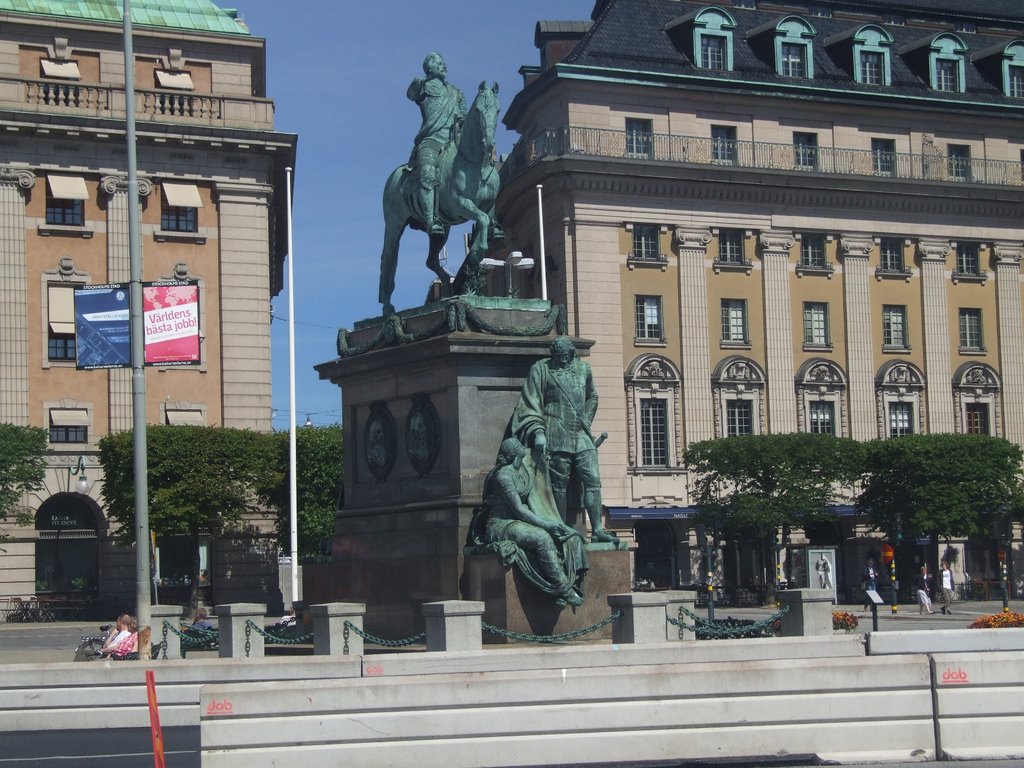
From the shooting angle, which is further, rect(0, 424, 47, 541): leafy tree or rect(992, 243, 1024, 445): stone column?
rect(992, 243, 1024, 445): stone column

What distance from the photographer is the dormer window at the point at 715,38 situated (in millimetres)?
67062

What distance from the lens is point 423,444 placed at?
2148 cm

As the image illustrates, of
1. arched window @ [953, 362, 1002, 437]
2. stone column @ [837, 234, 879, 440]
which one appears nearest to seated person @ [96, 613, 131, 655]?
stone column @ [837, 234, 879, 440]

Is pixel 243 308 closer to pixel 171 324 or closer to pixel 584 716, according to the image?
pixel 171 324

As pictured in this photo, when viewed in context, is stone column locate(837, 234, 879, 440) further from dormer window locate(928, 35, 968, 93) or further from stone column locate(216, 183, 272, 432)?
stone column locate(216, 183, 272, 432)

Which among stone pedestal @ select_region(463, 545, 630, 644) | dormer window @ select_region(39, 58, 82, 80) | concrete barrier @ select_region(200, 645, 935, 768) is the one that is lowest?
concrete barrier @ select_region(200, 645, 935, 768)

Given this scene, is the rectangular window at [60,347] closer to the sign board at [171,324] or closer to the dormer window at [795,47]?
the dormer window at [795,47]

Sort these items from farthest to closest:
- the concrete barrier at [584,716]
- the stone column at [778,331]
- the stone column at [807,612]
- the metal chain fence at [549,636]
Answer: the stone column at [778,331], the stone column at [807,612], the metal chain fence at [549,636], the concrete barrier at [584,716]

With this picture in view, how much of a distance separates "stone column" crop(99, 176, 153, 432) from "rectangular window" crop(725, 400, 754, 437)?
23.0 meters

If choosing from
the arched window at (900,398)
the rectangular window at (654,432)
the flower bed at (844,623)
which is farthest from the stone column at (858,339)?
the flower bed at (844,623)

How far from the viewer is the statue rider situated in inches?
913

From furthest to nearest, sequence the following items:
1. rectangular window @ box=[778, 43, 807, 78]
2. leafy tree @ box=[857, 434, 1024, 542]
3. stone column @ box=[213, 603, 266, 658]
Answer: rectangular window @ box=[778, 43, 807, 78] < leafy tree @ box=[857, 434, 1024, 542] < stone column @ box=[213, 603, 266, 658]

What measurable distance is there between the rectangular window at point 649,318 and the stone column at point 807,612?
4280 centimetres

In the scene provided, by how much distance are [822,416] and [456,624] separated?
51182 millimetres
